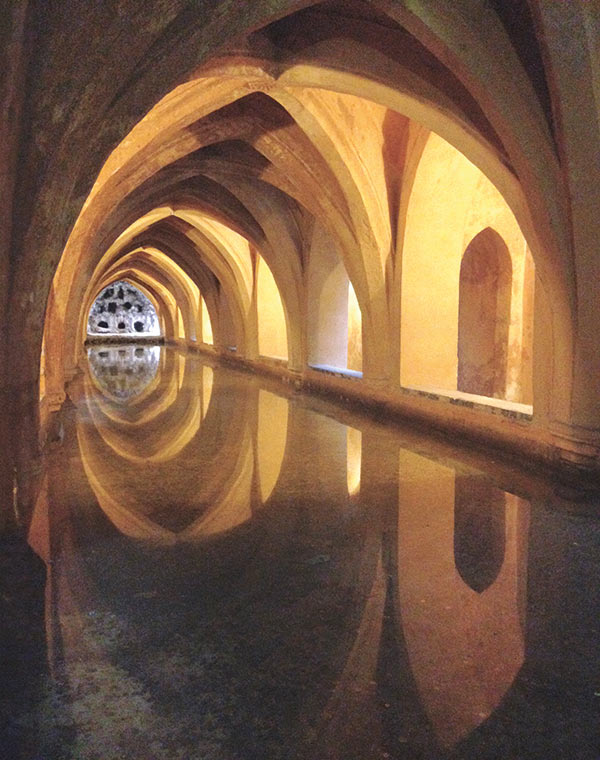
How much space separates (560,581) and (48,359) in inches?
289

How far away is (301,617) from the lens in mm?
2316

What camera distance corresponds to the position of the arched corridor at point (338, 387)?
2.03 meters

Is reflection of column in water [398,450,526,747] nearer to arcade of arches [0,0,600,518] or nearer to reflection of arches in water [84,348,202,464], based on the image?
arcade of arches [0,0,600,518]

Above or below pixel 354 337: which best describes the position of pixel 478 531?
below

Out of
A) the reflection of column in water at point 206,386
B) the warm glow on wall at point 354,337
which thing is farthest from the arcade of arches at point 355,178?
the warm glow on wall at point 354,337

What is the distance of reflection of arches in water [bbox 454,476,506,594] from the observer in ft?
9.11

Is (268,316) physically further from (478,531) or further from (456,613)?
(456,613)

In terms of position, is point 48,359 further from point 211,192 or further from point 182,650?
point 182,650

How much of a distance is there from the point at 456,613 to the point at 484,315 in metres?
8.90

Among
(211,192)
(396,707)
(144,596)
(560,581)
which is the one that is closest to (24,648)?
(144,596)

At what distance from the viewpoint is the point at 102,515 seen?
143 inches

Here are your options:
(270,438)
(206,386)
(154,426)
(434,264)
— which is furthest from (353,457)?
(206,386)

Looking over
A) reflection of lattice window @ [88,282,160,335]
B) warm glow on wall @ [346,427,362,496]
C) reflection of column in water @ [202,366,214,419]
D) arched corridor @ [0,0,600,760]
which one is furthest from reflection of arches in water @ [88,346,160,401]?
reflection of lattice window @ [88,282,160,335]

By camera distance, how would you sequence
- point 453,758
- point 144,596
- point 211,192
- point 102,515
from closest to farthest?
point 453,758 → point 144,596 → point 102,515 → point 211,192
